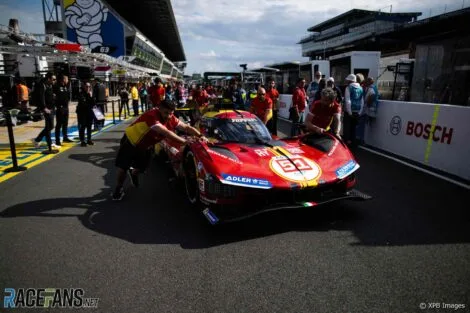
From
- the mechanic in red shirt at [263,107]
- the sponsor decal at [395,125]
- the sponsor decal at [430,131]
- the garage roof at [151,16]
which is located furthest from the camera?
the garage roof at [151,16]

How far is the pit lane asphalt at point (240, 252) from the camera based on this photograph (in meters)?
2.49

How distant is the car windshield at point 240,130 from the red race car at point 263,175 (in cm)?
15

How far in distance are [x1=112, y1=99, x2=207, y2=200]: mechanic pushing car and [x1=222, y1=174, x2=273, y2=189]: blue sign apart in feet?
3.53

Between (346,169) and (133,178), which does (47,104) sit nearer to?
(133,178)

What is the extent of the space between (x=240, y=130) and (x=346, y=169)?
5.73 ft

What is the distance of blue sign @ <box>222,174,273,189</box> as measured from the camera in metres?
3.35

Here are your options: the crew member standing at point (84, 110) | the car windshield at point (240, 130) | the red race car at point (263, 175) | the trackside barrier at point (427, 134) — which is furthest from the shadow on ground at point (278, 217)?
the crew member standing at point (84, 110)

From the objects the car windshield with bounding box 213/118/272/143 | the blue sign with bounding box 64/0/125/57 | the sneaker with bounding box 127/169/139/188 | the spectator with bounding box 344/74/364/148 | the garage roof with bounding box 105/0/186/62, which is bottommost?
the sneaker with bounding box 127/169/139/188

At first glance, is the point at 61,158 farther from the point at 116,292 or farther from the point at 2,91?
the point at 2,91

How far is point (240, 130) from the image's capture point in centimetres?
500

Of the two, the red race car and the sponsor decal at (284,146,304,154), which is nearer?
the red race car

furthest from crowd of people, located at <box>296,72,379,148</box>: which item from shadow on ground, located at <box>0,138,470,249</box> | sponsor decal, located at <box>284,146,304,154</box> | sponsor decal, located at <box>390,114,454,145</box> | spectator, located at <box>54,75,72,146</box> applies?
spectator, located at <box>54,75,72,146</box>
